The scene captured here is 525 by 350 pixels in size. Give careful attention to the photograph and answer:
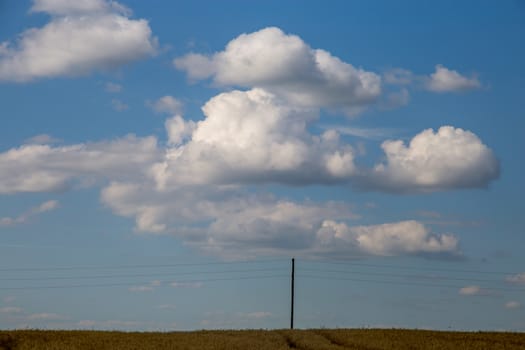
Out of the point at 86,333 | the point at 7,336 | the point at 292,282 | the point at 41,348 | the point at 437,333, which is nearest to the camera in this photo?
the point at 41,348

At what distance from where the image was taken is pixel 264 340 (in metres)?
47.8

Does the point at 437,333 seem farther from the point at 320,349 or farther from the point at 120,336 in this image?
the point at 120,336

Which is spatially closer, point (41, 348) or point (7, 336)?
point (41, 348)

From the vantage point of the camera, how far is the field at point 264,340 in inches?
1783

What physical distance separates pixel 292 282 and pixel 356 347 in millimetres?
22756

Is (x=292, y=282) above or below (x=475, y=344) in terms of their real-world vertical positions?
above

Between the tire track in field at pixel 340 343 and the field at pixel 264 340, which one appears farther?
the tire track in field at pixel 340 343

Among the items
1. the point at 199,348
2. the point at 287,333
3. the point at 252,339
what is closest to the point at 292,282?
the point at 287,333

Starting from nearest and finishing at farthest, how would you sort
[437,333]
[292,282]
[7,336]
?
1. [7,336]
2. [437,333]
3. [292,282]

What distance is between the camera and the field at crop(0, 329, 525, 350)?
4528cm

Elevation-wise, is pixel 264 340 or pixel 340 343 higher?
pixel 264 340

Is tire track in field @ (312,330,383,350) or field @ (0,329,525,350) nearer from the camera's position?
field @ (0,329,525,350)

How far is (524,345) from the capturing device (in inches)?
1940

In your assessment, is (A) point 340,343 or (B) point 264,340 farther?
(A) point 340,343
